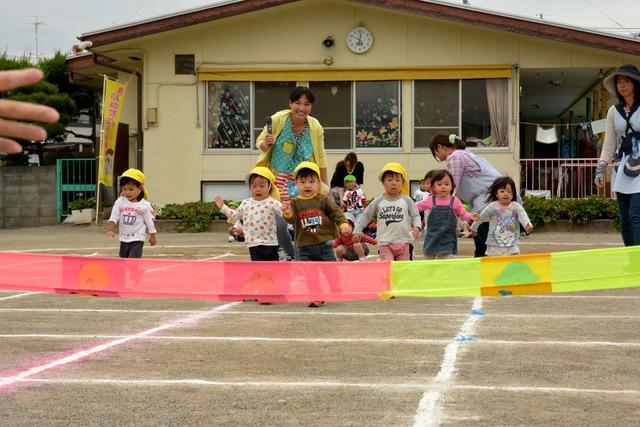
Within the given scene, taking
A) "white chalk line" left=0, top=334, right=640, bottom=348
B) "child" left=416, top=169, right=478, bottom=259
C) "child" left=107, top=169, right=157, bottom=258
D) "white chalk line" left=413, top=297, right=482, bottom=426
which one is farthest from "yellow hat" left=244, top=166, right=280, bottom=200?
"white chalk line" left=413, top=297, right=482, bottom=426

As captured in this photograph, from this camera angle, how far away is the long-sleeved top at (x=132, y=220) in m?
10.5

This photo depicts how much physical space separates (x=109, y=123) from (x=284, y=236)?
14280 millimetres

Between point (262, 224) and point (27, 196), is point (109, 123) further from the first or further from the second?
point (262, 224)

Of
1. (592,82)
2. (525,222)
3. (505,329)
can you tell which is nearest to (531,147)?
(592,82)

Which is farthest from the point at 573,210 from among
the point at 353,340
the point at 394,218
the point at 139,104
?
the point at 353,340

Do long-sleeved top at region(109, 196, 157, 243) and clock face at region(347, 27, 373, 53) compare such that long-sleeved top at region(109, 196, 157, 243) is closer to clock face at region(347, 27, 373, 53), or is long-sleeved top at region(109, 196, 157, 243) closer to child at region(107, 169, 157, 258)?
child at region(107, 169, 157, 258)

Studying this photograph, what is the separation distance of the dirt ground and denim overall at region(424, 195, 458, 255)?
1.22m

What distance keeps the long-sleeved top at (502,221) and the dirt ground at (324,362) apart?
49.9 inches

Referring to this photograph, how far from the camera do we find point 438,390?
486 centimetres

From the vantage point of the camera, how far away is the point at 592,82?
87.9 feet

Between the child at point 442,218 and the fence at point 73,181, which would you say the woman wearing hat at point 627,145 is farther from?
the fence at point 73,181

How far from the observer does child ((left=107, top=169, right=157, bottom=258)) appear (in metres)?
10.5

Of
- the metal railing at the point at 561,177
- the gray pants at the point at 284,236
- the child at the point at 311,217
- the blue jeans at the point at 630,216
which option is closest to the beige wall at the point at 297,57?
the metal railing at the point at 561,177

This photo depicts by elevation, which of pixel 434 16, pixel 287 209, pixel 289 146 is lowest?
pixel 287 209
